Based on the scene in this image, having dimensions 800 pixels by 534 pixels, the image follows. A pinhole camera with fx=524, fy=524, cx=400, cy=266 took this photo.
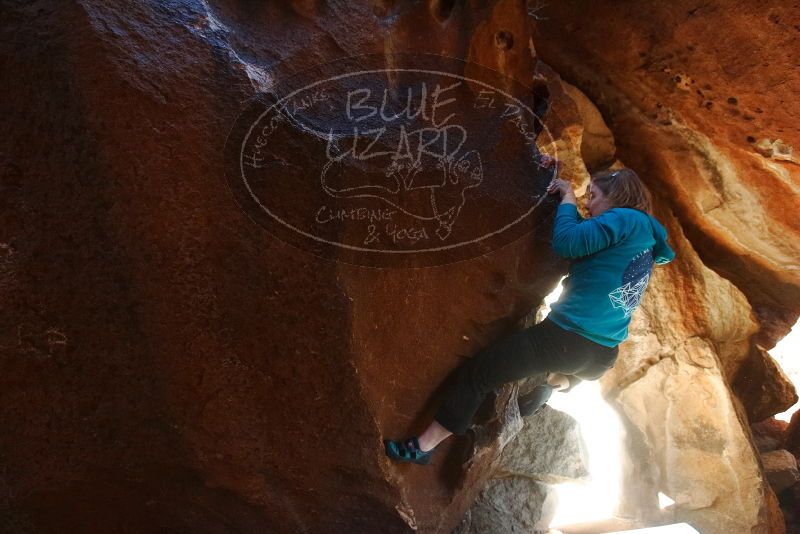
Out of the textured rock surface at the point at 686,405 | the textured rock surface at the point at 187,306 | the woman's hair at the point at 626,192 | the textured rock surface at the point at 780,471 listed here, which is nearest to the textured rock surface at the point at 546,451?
the textured rock surface at the point at 686,405

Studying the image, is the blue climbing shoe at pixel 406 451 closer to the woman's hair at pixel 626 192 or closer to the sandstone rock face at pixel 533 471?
the sandstone rock face at pixel 533 471

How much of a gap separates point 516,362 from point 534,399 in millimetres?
880

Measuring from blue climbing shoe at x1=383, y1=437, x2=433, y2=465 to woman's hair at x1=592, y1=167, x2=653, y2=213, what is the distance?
4.38ft

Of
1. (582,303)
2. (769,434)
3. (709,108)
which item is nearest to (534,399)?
(582,303)

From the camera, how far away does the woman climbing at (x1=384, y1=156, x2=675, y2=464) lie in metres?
2.12

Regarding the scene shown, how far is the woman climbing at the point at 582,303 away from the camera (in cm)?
212

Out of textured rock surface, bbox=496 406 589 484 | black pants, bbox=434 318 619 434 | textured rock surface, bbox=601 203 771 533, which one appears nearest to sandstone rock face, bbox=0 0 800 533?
black pants, bbox=434 318 619 434

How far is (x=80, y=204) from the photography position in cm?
172

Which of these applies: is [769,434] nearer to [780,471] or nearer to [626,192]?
[780,471]

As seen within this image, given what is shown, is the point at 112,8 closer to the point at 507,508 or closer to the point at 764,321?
the point at 507,508

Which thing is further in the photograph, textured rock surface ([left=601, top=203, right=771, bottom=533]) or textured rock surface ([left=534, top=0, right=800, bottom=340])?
textured rock surface ([left=601, top=203, right=771, bottom=533])

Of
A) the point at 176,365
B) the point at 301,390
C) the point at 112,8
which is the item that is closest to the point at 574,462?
the point at 301,390

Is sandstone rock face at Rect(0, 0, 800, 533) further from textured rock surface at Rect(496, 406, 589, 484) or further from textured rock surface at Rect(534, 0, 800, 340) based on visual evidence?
textured rock surface at Rect(496, 406, 589, 484)

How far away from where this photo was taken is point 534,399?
9.87ft
